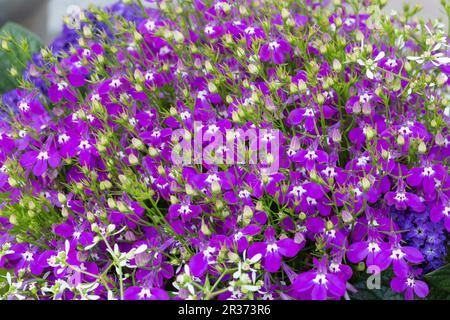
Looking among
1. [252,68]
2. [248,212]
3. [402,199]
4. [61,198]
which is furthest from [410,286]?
[61,198]

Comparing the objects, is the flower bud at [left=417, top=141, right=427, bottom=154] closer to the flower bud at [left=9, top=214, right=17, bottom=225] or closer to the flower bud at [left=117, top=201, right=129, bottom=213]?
the flower bud at [left=117, top=201, right=129, bottom=213]

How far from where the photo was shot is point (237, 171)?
766mm

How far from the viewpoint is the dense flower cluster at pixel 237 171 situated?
723 mm

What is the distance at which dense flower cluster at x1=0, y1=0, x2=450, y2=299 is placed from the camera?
2.37ft

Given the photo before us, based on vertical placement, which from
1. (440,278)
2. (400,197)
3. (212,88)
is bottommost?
(440,278)

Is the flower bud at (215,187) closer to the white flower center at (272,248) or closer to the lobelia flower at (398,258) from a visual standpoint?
the white flower center at (272,248)

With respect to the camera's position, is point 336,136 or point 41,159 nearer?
point 336,136

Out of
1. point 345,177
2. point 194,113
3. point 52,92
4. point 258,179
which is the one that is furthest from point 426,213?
point 52,92

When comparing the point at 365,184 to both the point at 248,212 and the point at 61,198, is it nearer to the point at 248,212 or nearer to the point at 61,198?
the point at 248,212

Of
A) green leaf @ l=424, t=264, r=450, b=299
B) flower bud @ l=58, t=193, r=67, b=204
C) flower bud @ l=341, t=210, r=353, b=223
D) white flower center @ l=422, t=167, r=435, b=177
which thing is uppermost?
flower bud @ l=58, t=193, r=67, b=204

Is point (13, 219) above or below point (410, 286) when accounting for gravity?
above

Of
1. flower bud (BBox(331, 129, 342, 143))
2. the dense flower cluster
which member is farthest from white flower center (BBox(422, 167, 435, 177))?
flower bud (BBox(331, 129, 342, 143))

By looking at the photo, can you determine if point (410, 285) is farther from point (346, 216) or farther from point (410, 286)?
point (346, 216)
